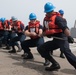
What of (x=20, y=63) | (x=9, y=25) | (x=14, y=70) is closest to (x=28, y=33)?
(x=20, y=63)

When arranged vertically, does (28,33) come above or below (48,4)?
below

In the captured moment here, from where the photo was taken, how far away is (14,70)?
6727 mm

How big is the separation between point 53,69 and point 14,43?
3756 mm

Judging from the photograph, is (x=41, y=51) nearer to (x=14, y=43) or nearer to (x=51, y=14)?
(x=51, y=14)

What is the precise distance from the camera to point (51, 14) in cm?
625

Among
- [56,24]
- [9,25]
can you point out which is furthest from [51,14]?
[9,25]

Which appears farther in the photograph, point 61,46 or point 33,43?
point 33,43

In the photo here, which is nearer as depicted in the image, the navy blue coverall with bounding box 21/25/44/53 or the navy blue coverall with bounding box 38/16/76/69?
the navy blue coverall with bounding box 38/16/76/69

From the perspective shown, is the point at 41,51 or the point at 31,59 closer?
the point at 41,51

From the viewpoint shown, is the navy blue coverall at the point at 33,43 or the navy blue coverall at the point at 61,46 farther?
the navy blue coverall at the point at 33,43

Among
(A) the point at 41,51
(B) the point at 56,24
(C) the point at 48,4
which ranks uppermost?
(C) the point at 48,4

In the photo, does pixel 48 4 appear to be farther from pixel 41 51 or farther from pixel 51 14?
pixel 41 51

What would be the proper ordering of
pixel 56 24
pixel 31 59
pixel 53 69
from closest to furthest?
pixel 56 24, pixel 53 69, pixel 31 59

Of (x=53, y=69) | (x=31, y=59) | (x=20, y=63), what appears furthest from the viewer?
(x=31, y=59)
